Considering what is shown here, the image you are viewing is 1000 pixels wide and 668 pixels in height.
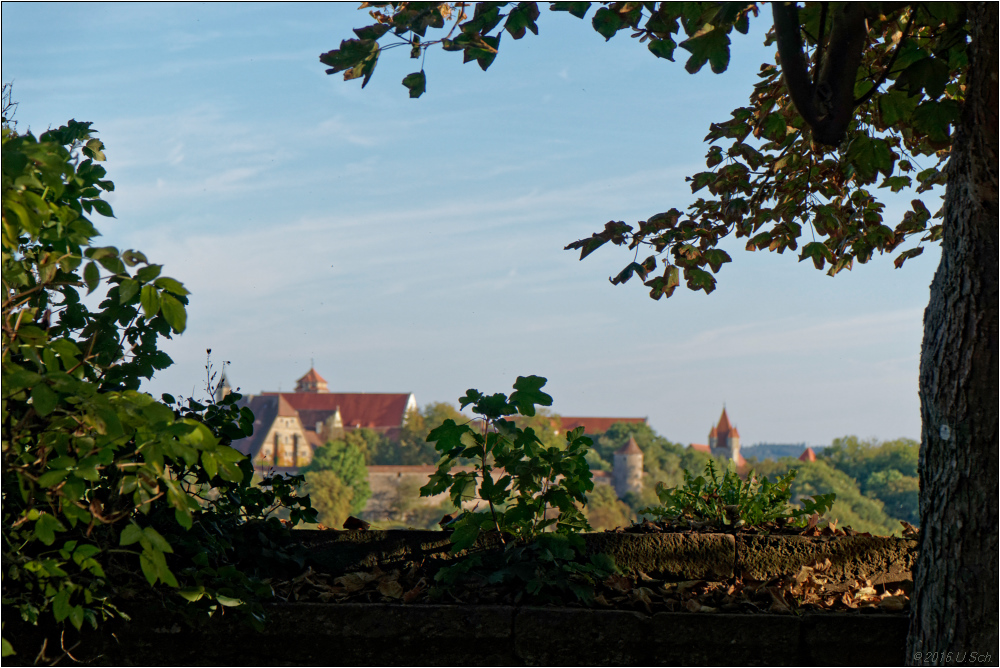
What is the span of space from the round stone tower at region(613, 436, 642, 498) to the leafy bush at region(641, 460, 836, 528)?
9863 centimetres

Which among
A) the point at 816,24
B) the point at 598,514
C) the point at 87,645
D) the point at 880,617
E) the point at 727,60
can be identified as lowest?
the point at 598,514

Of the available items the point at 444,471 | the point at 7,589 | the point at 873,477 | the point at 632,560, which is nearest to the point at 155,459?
the point at 7,589

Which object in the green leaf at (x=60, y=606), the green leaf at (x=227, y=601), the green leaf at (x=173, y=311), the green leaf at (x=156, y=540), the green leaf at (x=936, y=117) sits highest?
the green leaf at (x=936, y=117)

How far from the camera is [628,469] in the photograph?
10412 cm

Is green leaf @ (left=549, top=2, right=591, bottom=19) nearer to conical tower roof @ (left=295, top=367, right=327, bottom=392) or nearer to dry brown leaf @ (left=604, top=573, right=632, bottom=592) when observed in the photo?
dry brown leaf @ (left=604, top=573, right=632, bottom=592)

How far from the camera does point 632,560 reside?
3.78 meters

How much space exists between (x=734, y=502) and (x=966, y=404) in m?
1.62

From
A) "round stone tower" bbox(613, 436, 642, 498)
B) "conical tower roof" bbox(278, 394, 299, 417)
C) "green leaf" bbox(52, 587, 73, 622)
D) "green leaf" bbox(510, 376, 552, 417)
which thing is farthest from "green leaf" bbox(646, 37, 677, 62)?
"conical tower roof" bbox(278, 394, 299, 417)

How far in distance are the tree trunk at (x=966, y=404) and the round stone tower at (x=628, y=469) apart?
100 metres

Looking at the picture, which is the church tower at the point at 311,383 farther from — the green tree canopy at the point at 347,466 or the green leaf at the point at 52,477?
the green leaf at the point at 52,477

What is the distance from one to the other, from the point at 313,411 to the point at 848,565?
11854 cm

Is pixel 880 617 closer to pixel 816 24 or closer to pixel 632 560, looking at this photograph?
pixel 632 560

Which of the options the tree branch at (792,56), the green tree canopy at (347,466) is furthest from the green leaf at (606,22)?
the green tree canopy at (347,466)

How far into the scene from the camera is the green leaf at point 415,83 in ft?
10.8
